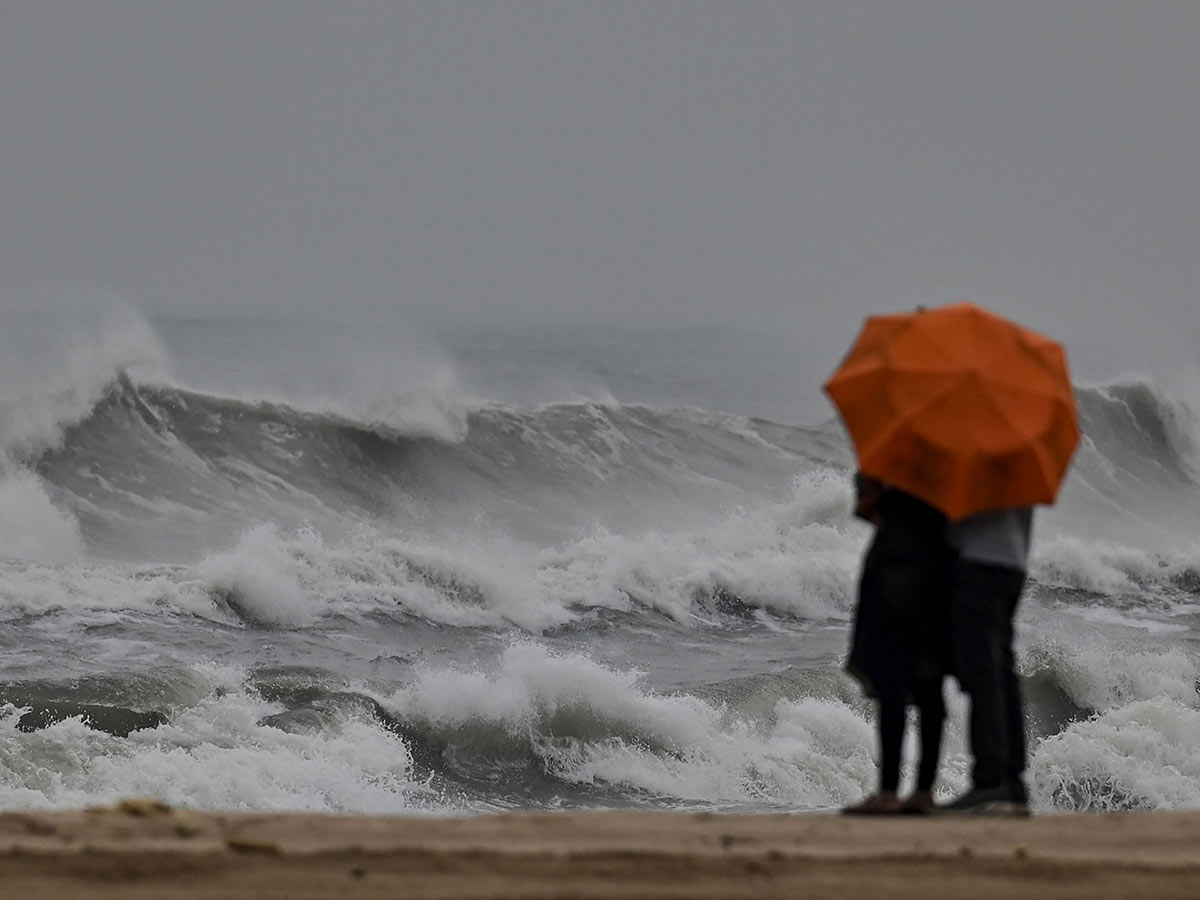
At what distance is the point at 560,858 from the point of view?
364 centimetres

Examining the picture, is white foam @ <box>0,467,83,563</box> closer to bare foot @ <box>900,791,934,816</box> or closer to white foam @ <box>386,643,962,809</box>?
white foam @ <box>386,643,962,809</box>

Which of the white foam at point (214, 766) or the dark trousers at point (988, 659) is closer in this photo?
the dark trousers at point (988, 659)

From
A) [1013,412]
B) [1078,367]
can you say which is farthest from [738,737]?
[1078,367]

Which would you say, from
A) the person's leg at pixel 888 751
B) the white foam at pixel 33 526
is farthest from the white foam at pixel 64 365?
the person's leg at pixel 888 751

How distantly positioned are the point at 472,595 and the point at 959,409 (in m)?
12.2

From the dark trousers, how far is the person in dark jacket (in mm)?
73

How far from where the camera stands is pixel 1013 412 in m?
4.28

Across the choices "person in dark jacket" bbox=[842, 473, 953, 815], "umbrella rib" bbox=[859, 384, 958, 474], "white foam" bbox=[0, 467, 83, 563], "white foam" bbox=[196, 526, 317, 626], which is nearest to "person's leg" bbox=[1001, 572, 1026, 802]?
"person in dark jacket" bbox=[842, 473, 953, 815]

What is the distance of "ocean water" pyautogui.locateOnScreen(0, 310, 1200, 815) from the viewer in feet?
34.2

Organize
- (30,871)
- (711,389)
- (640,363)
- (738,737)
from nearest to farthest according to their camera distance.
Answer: (30,871) → (738,737) → (711,389) → (640,363)

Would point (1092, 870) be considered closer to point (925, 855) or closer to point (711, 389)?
point (925, 855)

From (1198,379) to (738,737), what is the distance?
22978 millimetres

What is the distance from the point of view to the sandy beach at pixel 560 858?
11.5ft

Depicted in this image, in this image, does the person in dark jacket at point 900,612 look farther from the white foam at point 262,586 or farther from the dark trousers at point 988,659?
the white foam at point 262,586
